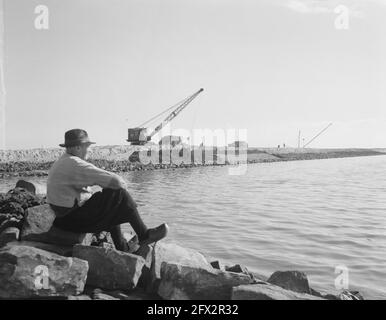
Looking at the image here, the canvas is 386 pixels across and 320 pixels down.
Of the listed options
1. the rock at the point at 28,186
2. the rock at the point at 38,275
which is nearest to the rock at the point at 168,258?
the rock at the point at 38,275

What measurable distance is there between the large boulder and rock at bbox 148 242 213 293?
1088 millimetres

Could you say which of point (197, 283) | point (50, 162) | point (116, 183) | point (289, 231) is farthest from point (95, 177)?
point (50, 162)

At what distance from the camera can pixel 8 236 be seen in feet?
20.0

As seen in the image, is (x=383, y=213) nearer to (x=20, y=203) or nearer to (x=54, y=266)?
(x=20, y=203)

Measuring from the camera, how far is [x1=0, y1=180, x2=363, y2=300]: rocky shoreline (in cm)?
455

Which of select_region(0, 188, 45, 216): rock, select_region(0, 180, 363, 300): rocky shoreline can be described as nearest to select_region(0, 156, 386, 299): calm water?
select_region(0, 180, 363, 300): rocky shoreline

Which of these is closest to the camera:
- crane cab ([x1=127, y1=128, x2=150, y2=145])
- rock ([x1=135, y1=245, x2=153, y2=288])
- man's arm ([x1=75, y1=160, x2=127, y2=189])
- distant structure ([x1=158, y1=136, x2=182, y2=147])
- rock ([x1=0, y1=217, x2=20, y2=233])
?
man's arm ([x1=75, y1=160, x2=127, y2=189])

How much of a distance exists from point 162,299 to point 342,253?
552 centimetres

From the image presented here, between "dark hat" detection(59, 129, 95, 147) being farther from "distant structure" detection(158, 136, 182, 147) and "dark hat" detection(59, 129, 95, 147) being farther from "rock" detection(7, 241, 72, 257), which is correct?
"distant structure" detection(158, 136, 182, 147)

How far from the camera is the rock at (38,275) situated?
4527 millimetres

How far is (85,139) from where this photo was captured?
569cm

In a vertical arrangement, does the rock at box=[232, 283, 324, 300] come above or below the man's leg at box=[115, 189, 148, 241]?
below

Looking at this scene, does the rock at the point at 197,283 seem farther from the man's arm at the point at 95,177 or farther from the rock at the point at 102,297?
the man's arm at the point at 95,177

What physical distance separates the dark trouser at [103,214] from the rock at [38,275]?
2.74 ft
